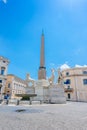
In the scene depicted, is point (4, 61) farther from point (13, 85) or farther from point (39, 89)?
point (39, 89)

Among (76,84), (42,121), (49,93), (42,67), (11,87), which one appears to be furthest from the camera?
(11,87)

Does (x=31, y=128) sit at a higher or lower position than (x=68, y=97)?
higher

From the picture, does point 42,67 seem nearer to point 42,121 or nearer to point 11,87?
point 42,121

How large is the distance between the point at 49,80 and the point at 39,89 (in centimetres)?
244

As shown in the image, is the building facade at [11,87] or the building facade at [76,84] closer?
the building facade at [76,84]

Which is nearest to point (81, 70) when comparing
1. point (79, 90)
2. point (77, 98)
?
point (79, 90)

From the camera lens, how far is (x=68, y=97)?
42.7 m

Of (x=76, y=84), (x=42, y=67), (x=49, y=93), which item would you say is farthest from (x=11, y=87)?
(x=49, y=93)

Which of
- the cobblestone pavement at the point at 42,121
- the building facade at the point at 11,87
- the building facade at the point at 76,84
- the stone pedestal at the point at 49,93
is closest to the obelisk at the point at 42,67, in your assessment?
the stone pedestal at the point at 49,93

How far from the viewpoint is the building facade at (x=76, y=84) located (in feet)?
131

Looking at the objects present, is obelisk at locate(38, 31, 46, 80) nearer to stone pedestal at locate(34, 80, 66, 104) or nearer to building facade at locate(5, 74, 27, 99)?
stone pedestal at locate(34, 80, 66, 104)

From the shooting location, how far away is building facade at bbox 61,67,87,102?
131ft

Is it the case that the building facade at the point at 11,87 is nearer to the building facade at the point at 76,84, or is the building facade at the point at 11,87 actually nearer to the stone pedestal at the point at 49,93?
the building facade at the point at 76,84

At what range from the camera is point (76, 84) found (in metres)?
41.0
